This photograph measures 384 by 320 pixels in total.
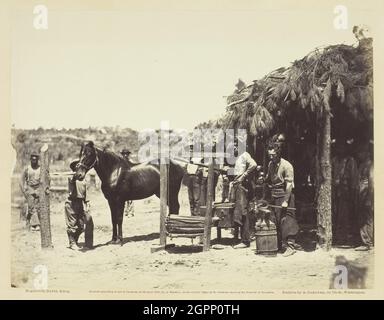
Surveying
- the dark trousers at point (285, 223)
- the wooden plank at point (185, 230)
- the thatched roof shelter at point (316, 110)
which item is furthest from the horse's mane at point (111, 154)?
the dark trousers at point (285, 223)

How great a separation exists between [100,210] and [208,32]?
88.9 inches

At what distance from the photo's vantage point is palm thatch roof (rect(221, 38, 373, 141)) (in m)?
7.20

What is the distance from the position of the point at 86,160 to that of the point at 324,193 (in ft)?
8.56

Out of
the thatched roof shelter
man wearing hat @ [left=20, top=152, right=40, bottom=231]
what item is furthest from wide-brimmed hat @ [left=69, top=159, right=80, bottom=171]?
the thatched roof shelter

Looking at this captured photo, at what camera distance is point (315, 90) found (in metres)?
7.21

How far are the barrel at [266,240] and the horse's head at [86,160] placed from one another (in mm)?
1959

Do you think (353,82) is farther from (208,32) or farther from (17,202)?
(17,202)

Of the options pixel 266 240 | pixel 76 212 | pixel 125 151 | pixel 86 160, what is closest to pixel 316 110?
pixel 266 240

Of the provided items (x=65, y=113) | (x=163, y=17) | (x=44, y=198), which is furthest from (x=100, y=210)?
(x=163, y=17)

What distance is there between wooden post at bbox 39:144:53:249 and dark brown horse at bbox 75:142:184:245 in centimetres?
34

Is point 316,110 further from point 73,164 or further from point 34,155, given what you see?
point 34,155

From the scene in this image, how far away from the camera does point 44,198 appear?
292 inches

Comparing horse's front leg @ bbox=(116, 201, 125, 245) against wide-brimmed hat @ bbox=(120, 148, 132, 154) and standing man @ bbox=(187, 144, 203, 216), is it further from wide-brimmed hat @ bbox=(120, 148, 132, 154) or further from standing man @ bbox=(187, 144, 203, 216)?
standing man @ bbox=(187, 144, 203, 216)

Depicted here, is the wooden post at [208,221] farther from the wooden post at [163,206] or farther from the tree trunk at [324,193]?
the tree trunk at [324,193]
